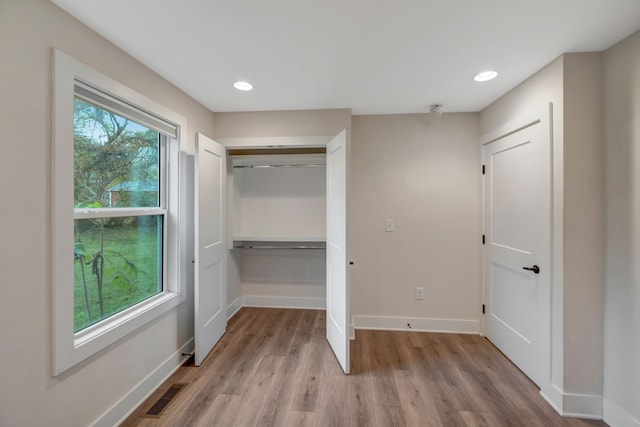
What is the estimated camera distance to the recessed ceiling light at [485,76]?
2016 mm

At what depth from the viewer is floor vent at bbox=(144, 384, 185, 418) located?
1745 millimetres

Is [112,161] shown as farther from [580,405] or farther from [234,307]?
[580,405]

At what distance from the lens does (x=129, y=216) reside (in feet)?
6.17

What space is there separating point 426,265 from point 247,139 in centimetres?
240

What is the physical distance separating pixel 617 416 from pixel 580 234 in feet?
3.69

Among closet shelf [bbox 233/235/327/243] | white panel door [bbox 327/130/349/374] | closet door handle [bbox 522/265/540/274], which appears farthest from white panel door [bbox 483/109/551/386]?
closet shelf [bbox 233/235/327/243]

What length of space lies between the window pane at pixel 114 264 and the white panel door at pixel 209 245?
33 cm

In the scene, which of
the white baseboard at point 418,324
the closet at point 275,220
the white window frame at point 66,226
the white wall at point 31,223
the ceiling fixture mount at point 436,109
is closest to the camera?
the white wall at point 31,223

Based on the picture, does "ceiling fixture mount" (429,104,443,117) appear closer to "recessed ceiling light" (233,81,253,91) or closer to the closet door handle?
the closet door handle

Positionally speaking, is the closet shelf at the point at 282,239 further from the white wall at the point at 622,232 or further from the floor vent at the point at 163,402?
the white wall at the point at 622,232

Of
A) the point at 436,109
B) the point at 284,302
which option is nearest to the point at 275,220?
the point at 284,302

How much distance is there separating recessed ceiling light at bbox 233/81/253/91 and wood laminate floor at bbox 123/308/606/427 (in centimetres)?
238

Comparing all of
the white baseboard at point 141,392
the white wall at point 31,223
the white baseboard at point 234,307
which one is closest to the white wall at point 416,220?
the white baseboard at point 234,307

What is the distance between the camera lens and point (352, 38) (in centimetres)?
159
